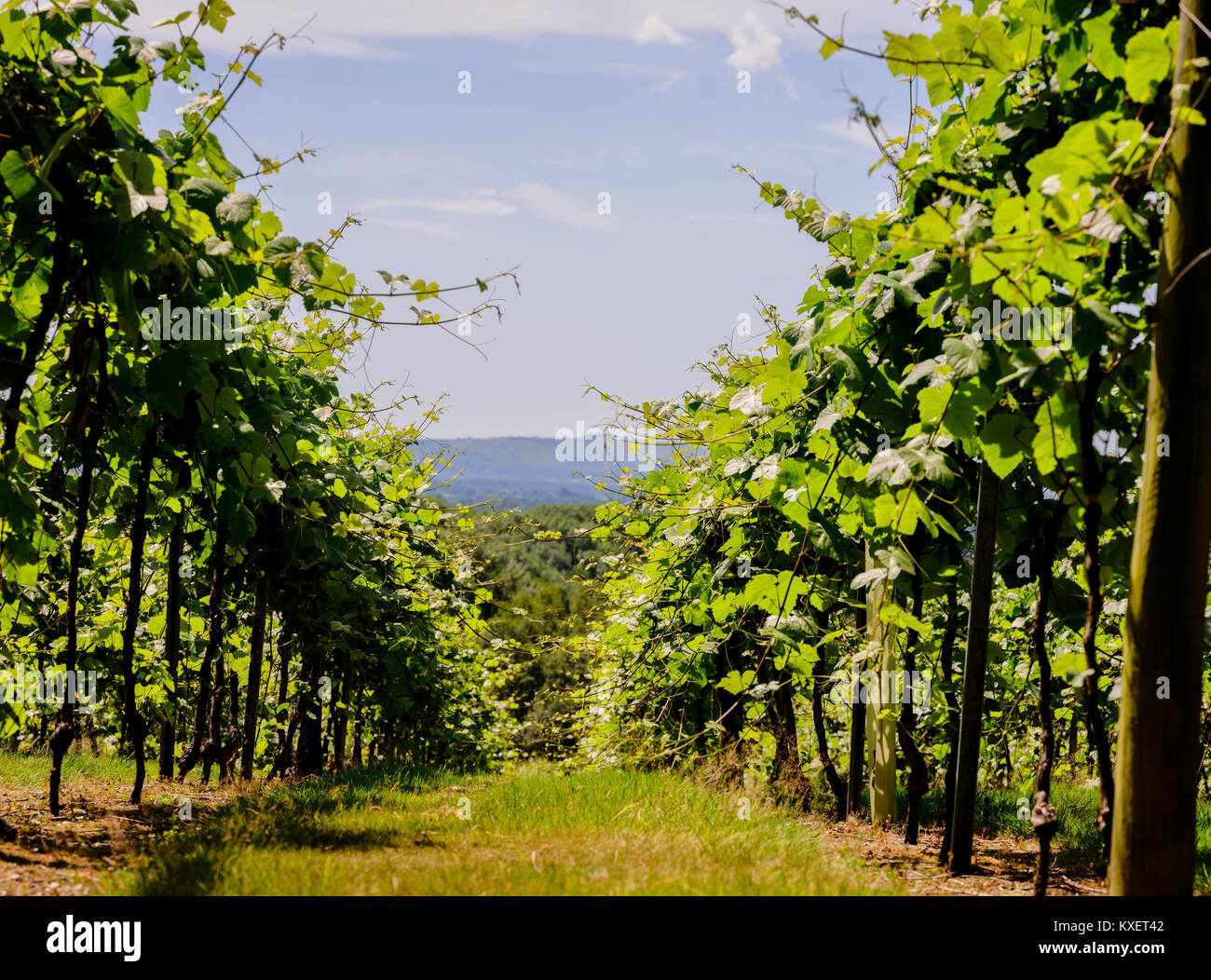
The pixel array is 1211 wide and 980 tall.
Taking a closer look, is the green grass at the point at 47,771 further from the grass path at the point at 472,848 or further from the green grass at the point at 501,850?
the green grass at the point at 501,850

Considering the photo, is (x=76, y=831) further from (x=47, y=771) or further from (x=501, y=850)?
(x=47, y=771)

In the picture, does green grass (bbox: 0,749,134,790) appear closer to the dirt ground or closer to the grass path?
the dirt ground

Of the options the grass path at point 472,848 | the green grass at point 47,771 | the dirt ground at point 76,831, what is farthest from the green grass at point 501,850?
the green grass at point 47,771

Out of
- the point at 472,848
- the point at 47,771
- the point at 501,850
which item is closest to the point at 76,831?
the point at 472,848

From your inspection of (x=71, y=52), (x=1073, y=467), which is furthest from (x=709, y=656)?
(x=71, y=52)

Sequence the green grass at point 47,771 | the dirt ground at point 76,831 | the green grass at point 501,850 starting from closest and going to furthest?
the green grass at point 501,850 → the dirt ground at point 76,831 → the green grass at point 47,771

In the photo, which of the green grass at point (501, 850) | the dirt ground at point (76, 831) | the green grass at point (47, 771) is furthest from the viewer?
the green grass at point (47, 771)

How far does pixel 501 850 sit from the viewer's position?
345 cm

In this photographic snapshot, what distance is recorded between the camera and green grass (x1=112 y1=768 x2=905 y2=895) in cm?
273

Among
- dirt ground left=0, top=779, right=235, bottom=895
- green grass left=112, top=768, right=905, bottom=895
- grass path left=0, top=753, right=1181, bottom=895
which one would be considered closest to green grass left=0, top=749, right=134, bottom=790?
dirt ground left=0, top=779, right=235, bottom=895

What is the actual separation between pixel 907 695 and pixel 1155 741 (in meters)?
2.17

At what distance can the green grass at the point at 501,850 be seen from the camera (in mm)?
2729
